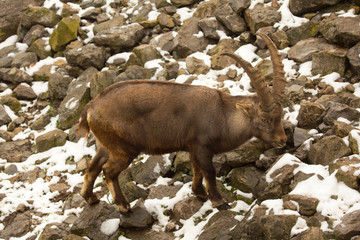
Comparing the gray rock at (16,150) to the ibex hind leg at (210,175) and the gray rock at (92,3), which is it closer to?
the ibex hind leg at (210,175)

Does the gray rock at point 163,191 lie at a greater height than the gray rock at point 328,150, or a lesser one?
lesser

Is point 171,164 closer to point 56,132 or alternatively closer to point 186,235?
point 186,235

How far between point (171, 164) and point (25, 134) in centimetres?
560

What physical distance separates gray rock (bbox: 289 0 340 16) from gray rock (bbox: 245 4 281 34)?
0.50 meters

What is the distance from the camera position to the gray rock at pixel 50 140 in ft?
35.8

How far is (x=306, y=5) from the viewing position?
11.4 m

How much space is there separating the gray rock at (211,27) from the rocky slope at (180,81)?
4 centimetres

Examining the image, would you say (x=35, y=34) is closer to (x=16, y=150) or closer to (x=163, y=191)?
(x=16, y=150)

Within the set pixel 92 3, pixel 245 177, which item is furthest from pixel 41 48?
pixel 245 177

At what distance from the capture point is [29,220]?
850 centimetres

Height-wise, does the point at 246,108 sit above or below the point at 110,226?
above

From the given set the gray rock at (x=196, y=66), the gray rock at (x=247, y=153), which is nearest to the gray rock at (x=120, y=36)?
the gray rock at (x=196, y=66)

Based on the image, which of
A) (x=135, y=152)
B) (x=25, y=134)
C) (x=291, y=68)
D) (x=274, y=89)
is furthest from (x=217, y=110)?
(x=25, y=134)

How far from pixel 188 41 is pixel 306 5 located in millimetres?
3875
